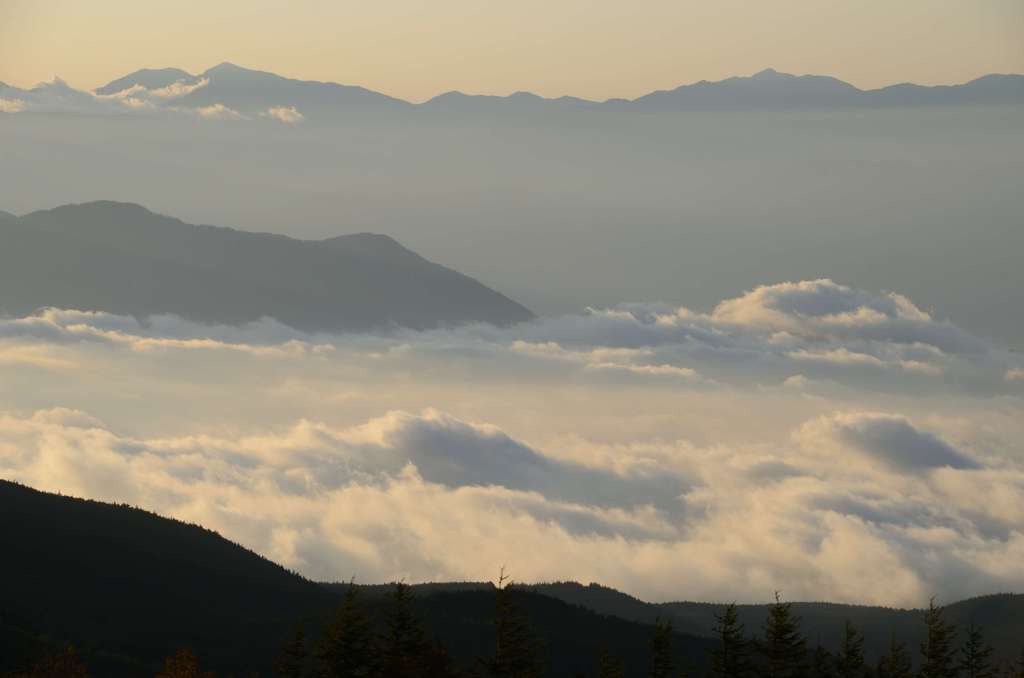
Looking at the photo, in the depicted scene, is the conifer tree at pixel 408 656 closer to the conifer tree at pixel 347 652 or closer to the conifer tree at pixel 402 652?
the conifer tree at pixel 402 652

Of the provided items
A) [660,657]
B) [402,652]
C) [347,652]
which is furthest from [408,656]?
[660,657]

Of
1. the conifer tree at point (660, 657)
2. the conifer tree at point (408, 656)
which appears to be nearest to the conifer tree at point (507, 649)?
the conifer tree at point (408, 656)

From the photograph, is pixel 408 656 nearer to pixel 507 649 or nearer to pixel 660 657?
pixel 507 649

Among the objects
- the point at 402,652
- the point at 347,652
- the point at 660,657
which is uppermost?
the point at 660,657

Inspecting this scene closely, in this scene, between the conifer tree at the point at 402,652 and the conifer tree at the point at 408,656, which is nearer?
the conifer tree at the point at 402,652

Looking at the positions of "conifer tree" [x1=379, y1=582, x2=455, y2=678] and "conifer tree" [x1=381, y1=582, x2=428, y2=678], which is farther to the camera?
"conifer tree" [x1=379, y1=582, x2=455, y2=678]

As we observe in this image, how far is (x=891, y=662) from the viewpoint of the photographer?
115125 millimetres

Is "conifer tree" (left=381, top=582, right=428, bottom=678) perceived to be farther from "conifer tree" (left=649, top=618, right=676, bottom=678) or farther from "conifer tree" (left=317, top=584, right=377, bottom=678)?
"conifer tree" (left=649, top=618, right=676, bottom=678)

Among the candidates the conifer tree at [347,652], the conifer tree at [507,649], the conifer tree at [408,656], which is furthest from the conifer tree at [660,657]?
the conifer tree at [347,652]

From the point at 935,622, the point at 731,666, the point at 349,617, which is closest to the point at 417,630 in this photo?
the point at 349,617

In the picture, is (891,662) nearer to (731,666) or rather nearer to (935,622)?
(935,622)

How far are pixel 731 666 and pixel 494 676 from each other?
1537 cm

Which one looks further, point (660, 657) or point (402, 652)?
point (660, 657)

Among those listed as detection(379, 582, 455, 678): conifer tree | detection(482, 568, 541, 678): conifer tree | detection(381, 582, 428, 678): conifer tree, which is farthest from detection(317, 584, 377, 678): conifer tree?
detection(482, 568, 541, 678): conifer tree
